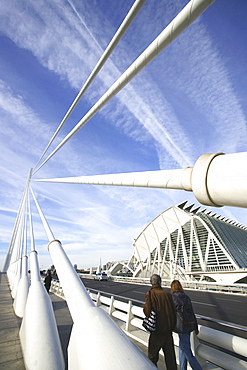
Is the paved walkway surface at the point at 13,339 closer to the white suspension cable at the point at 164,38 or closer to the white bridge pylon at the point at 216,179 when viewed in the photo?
the white bridge pylon at the point at 216,179

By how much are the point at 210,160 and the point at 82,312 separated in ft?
6.90

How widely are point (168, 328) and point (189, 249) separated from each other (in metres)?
43.3

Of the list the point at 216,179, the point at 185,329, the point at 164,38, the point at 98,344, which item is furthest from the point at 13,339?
the point at 164,38

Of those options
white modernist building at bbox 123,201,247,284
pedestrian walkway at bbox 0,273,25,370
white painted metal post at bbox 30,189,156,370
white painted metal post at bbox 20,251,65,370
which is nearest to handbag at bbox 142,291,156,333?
white painted metal post at bbox 30,189,156,370

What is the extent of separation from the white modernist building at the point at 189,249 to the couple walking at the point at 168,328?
1287 inches

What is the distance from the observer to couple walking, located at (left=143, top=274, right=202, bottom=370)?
10.3ft

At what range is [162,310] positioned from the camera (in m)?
3.20

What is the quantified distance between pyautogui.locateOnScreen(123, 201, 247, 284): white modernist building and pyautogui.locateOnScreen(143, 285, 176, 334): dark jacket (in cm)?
3306

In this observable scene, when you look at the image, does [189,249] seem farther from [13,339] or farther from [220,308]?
Result: [13,339]

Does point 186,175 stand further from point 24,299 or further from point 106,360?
point 24,299

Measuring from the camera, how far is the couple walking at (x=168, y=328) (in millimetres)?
3139

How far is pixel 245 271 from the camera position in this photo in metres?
29.9

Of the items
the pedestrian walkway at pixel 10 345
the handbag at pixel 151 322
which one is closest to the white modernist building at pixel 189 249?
the pedestrian walkway at pixel 10 345

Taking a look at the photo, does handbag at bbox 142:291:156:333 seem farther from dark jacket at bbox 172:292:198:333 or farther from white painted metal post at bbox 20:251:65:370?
white painted metal post at bbox 20:251:65:370
